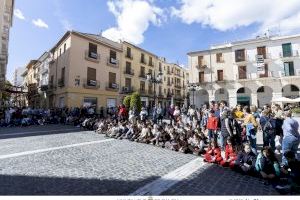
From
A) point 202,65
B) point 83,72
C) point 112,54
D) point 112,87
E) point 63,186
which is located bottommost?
point 63,186

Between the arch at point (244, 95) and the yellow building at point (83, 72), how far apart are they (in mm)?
16695

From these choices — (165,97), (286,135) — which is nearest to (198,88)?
(165,97)

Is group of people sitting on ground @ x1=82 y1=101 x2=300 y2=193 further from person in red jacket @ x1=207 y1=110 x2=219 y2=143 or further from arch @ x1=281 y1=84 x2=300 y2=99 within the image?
arch @ x1=281 y1=84 x2=300 y2=99

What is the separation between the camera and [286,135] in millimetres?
5758

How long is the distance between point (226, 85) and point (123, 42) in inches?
611

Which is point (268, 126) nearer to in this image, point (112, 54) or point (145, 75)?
point (112, 54)

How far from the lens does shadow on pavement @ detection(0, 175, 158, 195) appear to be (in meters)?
4.34

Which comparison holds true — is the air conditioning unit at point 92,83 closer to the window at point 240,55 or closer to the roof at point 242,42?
the roof at point 242,42

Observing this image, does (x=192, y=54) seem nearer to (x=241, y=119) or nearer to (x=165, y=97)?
(x=165, y=97)

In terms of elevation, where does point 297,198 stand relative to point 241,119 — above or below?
below

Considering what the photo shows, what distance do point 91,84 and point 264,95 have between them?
74.6 ft

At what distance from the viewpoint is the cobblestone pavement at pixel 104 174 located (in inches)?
178

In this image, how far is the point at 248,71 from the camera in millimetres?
29531

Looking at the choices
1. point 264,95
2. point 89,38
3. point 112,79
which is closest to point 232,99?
point 264,95
